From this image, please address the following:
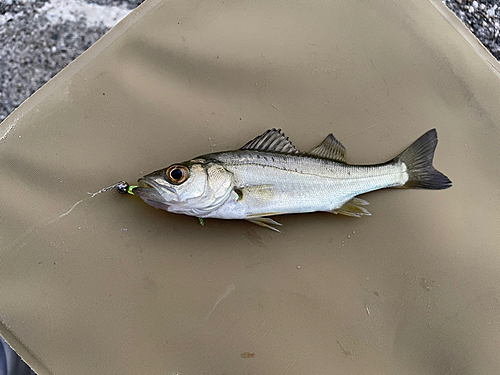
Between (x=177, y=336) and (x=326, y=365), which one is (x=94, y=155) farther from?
(x=326, y=365)

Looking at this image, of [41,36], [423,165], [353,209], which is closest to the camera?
[353,209]

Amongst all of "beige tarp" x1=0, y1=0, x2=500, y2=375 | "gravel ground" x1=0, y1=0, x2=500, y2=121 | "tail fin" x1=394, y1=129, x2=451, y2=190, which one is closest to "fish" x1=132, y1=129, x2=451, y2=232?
"tail fin" x1=394, y1=129, x2=451, y2=190

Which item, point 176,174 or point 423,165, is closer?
point 176,174

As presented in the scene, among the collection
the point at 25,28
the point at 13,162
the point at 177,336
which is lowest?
the point at 177,336

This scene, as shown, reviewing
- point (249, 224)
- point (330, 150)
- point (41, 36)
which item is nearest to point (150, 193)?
point (249, 224)

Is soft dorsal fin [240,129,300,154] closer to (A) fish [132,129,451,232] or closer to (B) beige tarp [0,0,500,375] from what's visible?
(A) fish [132,129,451,232]

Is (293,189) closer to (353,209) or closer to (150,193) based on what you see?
(353,209)

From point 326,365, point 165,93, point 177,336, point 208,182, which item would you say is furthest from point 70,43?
point 326,365
